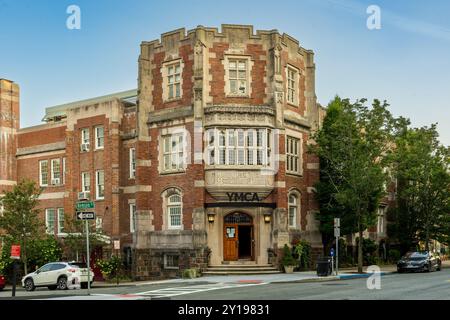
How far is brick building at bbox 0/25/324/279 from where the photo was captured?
36438 millimetres

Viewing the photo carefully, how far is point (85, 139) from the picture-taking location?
44.0 m

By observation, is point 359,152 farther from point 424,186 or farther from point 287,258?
point 424,186

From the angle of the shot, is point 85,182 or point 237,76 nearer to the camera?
point 237,76

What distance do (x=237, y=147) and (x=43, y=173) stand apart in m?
17.9

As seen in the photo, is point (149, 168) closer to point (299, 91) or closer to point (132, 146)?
point (132, 146)

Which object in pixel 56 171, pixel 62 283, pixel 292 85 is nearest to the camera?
pixel 62 283

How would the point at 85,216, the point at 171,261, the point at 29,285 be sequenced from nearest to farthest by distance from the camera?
the point at 85,216
the point at 29,285
the point at 171,261

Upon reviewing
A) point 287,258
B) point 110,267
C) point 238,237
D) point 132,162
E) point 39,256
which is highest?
point 132,162

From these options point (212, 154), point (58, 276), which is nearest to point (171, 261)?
point (212, 154)

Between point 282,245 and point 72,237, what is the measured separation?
492 inches

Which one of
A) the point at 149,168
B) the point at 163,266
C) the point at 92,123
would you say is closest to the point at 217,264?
the point at 163,266

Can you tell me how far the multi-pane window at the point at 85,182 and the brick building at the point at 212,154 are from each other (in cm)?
158

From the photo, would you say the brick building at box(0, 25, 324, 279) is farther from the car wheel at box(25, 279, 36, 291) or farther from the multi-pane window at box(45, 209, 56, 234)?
the car wheel at box(25, 279, 36, 291)

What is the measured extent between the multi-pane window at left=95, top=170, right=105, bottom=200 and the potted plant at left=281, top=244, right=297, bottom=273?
13.4 meters
